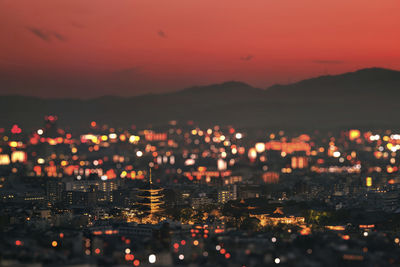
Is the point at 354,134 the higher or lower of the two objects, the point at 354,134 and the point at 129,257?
the higher

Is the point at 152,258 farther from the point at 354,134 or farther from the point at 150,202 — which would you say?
the point at 354,134

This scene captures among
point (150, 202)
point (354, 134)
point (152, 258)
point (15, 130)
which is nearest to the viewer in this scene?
point (152, 258)

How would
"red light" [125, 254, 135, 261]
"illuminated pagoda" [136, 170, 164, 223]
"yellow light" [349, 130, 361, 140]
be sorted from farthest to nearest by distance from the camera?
"yellow light" [349, 130, 361, 140], "illuminated pagoda" [136, 170, 164, 223], "red light" [125, 254, 135, 261]

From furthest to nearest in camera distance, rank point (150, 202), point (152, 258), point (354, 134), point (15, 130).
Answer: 1. point (354, 134)
2. point (15, 130)
3. point (150, 202)
4. point (152, 258)

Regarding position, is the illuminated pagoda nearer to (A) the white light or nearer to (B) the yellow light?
(A) the white light

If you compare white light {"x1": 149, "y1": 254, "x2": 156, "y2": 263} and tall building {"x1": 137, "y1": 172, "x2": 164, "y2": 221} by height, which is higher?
tall building {"x1": 137, "y1": 172, "x2": 164, "y2": 221}

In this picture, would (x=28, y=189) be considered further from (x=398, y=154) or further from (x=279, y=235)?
(x=398, y=154)

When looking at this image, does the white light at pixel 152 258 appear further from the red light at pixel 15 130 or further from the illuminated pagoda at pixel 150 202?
the red light at pixel 15 130

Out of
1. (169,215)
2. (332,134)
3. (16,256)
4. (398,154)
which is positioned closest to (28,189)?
(169,215)

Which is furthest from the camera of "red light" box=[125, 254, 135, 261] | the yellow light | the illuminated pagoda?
the yellow light

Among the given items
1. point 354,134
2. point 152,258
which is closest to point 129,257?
point 152,258

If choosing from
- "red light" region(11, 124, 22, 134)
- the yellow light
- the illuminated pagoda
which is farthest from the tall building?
the yellow light
